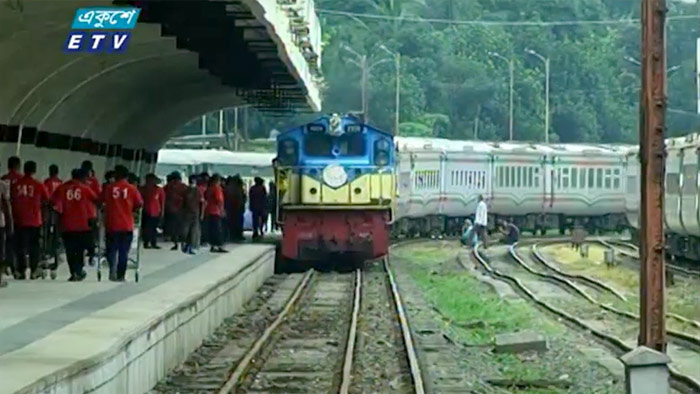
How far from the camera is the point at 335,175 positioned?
32.9 meters

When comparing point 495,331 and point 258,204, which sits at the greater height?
point 258,204

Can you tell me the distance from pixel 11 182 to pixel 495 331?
7.15 metres

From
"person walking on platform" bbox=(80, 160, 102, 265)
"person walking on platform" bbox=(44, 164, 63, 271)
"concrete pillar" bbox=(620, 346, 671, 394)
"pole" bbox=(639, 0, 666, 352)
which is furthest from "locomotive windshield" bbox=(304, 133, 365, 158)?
"concrete pillar" bbox=(620, 346, 671, 394)

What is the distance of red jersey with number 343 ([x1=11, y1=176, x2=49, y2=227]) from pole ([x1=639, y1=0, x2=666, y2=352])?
337 inches

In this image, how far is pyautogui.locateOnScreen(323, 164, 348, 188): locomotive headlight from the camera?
32.9m

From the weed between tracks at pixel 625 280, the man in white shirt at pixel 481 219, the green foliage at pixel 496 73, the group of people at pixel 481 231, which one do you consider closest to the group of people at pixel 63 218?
the weed between tracks at pixel 625 280

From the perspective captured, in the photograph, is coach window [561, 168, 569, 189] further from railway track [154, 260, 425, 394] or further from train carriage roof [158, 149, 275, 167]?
railway track [154, 260, 425, 394]

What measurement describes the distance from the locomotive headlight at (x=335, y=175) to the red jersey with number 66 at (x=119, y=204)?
41.2 feet

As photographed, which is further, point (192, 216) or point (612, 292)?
point (612, 292)

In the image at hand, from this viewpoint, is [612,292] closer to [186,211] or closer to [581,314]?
[581,314]

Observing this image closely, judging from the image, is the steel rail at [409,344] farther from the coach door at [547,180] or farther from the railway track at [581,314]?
the coach door at [547,180]

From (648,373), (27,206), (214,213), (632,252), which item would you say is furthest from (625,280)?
(648,373)

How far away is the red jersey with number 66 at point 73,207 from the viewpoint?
20219 mm

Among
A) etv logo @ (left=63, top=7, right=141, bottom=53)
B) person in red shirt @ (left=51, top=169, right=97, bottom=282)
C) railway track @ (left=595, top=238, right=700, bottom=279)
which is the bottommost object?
railway track @ (left=595, top=238, right=700, bottom=279)
